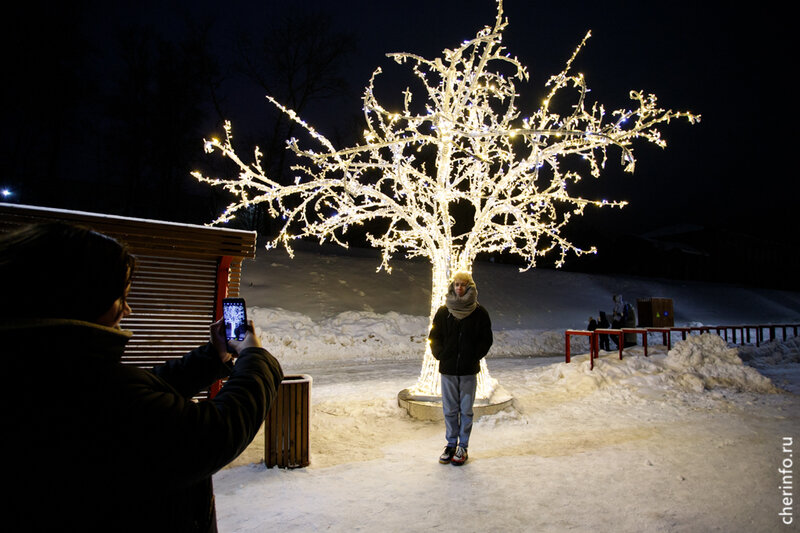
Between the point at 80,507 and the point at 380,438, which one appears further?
the point at 380,438

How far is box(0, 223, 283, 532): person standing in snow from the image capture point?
3.15 feet

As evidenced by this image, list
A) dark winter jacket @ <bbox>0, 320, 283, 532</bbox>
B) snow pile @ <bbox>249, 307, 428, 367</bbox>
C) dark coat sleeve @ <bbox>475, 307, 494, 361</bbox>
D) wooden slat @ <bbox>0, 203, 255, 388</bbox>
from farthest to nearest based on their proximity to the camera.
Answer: snow pile @ <bbox>249, 307, 428, 367</bbox> < wooden slat @ <bbox>0, 203, 255, 388</bbox> < dark coat sleeve @ <bbox>475, 307, 494, 361</bbox> < dark winter jacket @ <bbox>0, 320, 283, 532</bbox>

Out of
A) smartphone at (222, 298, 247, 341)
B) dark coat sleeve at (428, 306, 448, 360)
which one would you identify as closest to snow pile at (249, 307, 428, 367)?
dark coat sleeve at (428, 306, 448, 360)

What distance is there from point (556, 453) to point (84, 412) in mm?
5219

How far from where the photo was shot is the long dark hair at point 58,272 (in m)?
1.03

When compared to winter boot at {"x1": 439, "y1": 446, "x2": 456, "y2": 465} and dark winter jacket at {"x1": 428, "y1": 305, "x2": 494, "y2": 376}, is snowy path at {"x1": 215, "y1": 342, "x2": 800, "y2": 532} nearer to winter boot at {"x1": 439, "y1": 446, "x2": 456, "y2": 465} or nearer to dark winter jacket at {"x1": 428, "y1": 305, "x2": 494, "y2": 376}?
winter boot at {"x1": 439, "y1": 446, "x2": 456, "y2": 465}

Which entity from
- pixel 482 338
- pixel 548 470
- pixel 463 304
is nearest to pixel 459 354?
pixel 482 338

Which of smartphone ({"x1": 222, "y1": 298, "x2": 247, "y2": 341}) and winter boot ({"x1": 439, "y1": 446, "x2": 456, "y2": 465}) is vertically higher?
smartphone ({"x1": 222, "y1": 298, "x2": 247, "y2": 341})

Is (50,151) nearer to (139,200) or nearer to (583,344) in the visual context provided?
(139,200)

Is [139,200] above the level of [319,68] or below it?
below

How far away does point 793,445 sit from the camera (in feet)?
17.1

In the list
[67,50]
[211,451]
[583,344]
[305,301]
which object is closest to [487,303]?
[583,344]

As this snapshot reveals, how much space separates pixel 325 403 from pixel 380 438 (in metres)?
2.00

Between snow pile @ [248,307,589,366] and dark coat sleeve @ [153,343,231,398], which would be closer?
dark coat sleeve @ [153,343,231,398]
